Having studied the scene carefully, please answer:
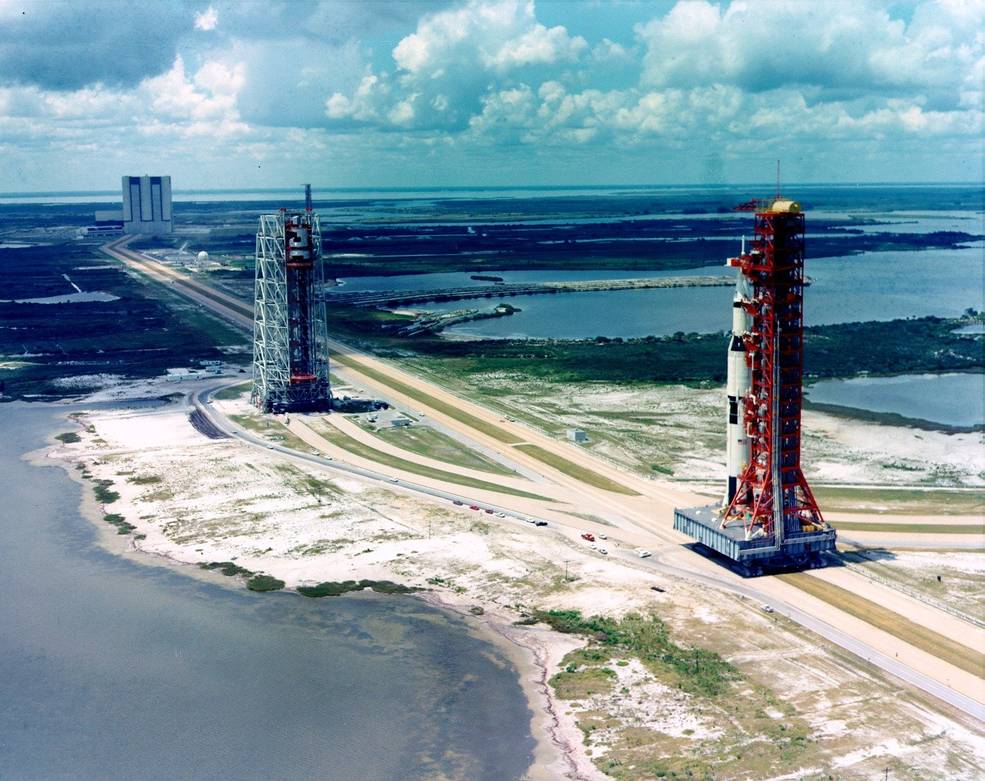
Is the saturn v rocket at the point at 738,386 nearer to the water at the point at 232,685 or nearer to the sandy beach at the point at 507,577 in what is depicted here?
the sandy beach at the point at 507,577

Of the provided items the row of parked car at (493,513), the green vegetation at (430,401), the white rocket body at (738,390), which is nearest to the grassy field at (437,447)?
the green vegetation at (430,401)

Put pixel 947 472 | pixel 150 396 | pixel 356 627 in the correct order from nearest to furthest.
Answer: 1. pixel 356 627
2. pixel 947 472
3. pixel 150 396

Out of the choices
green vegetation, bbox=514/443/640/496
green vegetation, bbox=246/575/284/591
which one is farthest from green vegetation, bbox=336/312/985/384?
green vegetation, bbox=246/575/284/591

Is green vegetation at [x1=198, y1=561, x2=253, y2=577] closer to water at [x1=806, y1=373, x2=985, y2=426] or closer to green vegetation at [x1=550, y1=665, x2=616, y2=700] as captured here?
green vegetation at [x1=550, y1=665, x2=616, y2=700]

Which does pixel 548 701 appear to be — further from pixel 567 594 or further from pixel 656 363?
pixel 656 363

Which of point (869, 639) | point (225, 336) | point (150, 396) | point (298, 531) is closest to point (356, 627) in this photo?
point (298, 531)
